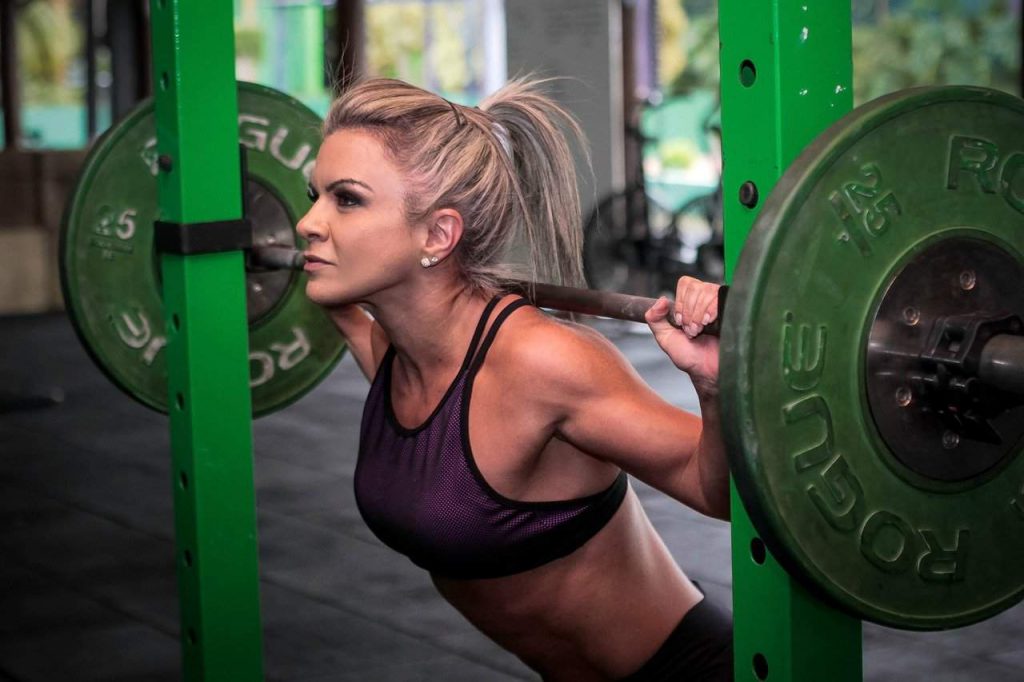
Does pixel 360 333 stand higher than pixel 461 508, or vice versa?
pixel 360 333

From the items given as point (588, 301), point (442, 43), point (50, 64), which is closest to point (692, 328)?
point (588, 301)

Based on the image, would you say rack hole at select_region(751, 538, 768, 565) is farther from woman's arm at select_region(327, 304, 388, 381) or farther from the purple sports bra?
woman's arm at select_region(327, 304, 388, 381)

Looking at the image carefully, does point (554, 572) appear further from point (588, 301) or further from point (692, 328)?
point (692, 328)

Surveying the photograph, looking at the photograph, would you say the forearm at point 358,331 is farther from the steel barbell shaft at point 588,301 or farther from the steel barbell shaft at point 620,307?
the steel barbell shaft at point 588,301

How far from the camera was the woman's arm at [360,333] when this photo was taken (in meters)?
2.14

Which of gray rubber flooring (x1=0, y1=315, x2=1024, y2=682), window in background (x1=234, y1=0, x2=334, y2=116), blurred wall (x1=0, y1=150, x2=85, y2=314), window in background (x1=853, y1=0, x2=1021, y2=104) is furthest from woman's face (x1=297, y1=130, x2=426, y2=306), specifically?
window in background (x1=234, y1=0, x2=334, y2=116)

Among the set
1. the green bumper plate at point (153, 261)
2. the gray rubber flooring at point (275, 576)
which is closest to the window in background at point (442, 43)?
the gray rubber flooring at point (275, 576)

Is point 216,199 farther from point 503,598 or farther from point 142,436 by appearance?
point 142,436

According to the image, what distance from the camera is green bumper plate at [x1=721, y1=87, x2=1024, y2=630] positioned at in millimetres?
1120

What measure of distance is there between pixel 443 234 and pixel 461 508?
333 millimetres

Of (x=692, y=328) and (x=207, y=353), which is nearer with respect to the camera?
(x=692, y=328)

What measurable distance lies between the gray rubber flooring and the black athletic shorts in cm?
63

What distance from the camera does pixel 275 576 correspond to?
12.2 feet

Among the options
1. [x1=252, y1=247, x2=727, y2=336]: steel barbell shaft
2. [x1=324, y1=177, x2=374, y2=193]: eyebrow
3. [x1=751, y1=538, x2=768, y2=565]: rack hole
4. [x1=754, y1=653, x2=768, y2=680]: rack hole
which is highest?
[x1=324, y1=177, x2=374, y2=193]: eyebrow
